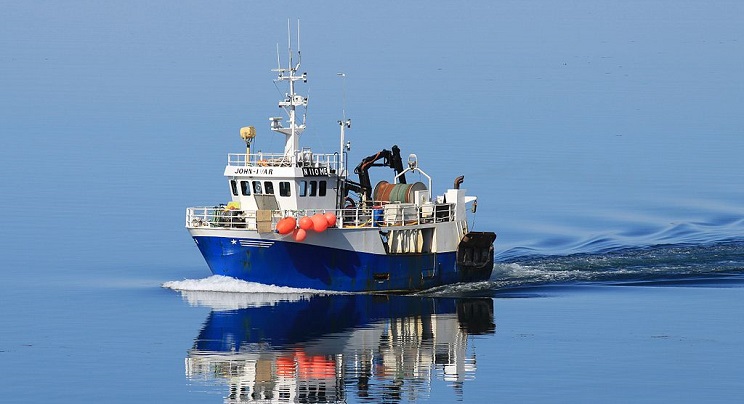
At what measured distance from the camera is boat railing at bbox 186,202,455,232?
70062 millimetres

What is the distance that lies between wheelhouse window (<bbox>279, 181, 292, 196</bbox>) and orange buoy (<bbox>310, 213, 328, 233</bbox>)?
3062 mm

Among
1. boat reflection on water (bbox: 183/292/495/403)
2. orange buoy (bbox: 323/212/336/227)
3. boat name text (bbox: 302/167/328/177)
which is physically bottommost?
boat reflection on water (bbox: 183/292/495/403)

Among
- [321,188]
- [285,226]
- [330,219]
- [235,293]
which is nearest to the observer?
[285,226]

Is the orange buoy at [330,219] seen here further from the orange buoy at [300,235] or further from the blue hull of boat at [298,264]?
the blue hull of boat at [298,264]

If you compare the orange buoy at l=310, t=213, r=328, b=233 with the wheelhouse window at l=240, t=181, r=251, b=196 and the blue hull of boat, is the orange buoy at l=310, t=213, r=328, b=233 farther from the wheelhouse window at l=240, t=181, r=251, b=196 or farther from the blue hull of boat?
the wheelhouse window at l=240, t=181, r=251, b=196

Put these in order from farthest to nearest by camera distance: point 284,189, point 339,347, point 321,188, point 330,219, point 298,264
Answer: point 321,188 < point 284,189 < point 298,264 < point 330,219 < point 339,347

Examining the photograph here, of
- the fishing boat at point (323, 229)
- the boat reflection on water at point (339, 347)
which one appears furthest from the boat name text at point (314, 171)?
the boat reflection on water at point (339, 347)

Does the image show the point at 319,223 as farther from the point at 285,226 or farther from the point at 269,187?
the point at 269,187

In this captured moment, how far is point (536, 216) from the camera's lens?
317ft

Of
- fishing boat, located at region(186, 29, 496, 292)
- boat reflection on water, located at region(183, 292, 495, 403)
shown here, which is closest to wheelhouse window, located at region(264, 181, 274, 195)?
fishing boat, located at region(186, 29, 496, 292)

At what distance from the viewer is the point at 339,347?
61688 mm

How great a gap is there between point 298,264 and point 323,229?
2.22 metres

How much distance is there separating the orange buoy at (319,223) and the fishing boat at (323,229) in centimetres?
4

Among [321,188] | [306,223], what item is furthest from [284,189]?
[306,223]
